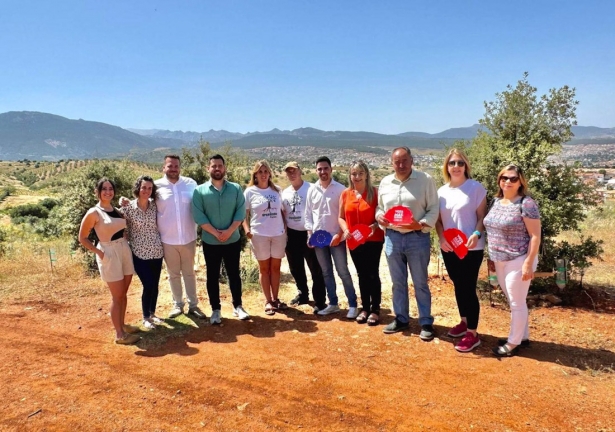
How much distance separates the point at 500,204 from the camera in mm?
4066

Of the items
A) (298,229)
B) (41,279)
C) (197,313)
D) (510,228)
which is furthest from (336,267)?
(41,279)

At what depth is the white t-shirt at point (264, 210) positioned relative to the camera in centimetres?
537

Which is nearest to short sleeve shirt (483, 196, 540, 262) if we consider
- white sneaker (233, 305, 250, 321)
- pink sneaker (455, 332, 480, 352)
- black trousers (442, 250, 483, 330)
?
black trousers (442, 250, 483, 330)

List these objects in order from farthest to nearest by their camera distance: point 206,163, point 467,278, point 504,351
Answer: point 206,163
point 467,278
point 504,351

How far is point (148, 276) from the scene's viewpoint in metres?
5.05

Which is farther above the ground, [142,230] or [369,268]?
[142,230]

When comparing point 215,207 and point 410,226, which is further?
point 215,207

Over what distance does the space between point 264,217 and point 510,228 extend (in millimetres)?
3121

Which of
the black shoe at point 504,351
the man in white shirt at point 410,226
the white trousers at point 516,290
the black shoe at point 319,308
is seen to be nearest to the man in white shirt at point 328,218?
the black shoe at point 319,308

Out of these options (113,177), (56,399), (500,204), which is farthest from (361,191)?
(113,177)

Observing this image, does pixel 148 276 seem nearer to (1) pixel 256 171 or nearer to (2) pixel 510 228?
(1) pixel 256 171

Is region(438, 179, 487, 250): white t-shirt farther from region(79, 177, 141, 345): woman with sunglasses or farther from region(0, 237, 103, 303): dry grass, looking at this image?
region(0, 237, 103, 303): dry grass

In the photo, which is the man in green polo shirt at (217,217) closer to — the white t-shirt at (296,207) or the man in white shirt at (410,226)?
the white t-shirt at (296,207)

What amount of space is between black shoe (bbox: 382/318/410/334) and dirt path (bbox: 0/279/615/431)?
11 centimetres
